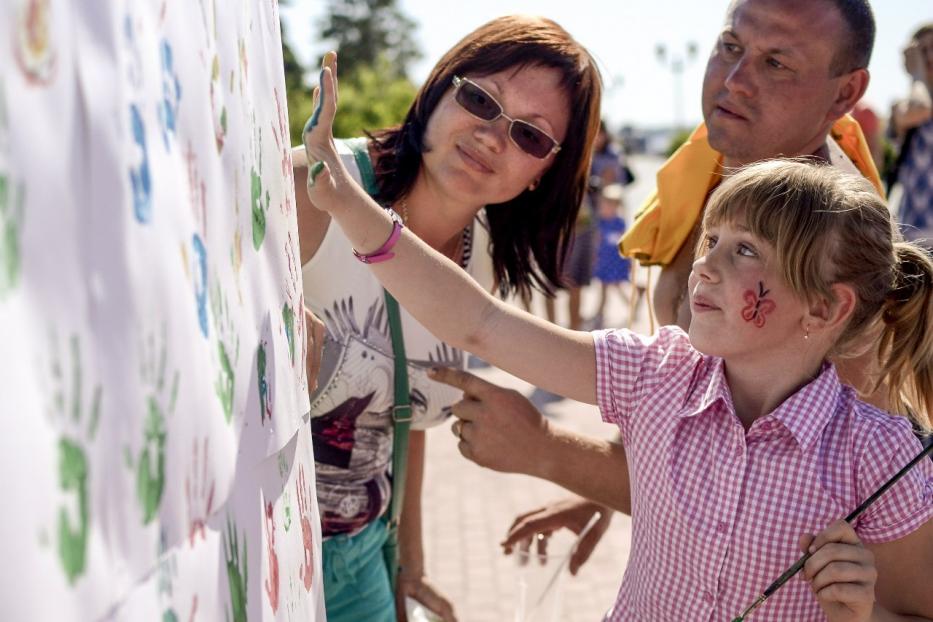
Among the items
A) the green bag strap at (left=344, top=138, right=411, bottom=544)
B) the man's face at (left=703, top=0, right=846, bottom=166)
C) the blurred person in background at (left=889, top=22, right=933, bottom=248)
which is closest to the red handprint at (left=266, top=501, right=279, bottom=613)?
the green bag strap at (left=344, top=138, right=411, bottom=544)

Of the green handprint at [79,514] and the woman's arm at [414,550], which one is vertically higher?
the green handprint at [79,514]

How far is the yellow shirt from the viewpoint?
2.40 meters

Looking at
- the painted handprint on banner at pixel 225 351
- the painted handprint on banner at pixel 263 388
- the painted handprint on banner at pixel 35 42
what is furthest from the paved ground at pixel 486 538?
the painted handprint on banner at pixel 35 42

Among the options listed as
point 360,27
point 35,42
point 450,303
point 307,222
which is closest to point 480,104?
point 307,222

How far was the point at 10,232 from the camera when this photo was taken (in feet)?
1.69

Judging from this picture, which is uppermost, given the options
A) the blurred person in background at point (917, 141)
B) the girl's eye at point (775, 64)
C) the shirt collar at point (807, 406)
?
the girl's eye at point (775, 64)

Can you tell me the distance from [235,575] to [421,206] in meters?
1.48

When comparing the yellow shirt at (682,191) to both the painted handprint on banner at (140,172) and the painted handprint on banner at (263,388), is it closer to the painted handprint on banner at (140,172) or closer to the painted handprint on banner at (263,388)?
the painted handprint on banner at (263,388)

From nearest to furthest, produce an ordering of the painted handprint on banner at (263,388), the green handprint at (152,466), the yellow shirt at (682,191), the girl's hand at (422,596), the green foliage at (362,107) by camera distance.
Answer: the green handprint at (152,466), the painted handprint on banner at (263,388), the yellow shirt at (682,191), the girl's hand at (422,596), the green foliage at (362,107)

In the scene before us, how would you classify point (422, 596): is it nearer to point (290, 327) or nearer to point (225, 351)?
point (290, 327)

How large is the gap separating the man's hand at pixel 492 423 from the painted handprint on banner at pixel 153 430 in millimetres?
1292

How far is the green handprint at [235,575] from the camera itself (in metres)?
0.88

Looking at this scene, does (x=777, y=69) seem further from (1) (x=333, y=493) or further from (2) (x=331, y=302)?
(1) (x=333, y=493)

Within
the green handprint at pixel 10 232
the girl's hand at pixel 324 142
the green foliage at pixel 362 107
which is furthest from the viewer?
the green foliage at pixel 362 107
